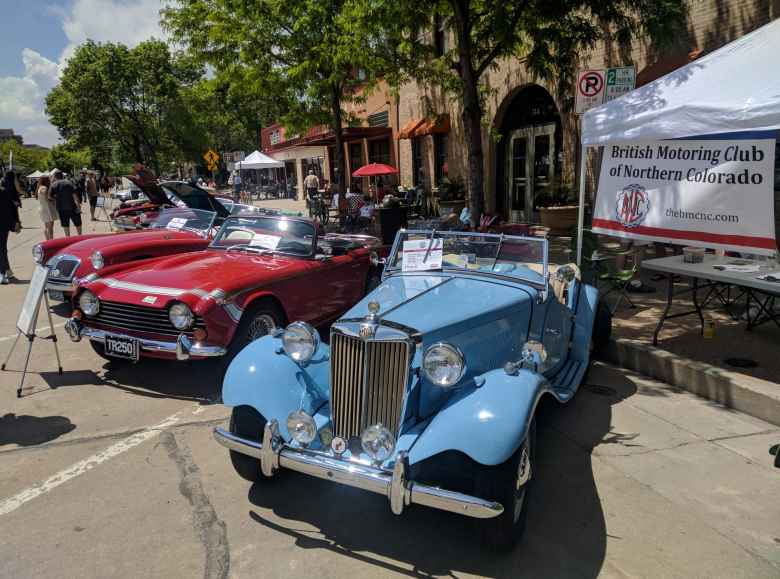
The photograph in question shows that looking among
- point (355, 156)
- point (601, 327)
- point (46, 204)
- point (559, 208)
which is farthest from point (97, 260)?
point (355, 156)

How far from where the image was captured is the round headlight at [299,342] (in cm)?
351

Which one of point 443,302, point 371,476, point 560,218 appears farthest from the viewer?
point 560,218

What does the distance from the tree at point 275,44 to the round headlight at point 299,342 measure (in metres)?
9.12

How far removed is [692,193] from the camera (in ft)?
16.9

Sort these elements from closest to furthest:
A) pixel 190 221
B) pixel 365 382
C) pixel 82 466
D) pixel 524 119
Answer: pixel 365 382, pixel 82 466, pixel 190 221, pixel 524 119

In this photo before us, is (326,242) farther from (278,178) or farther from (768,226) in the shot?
(278,178)

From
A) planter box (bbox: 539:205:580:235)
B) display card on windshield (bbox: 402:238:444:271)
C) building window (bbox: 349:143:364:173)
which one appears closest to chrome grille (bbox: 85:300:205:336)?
display card on windshield (bbox: 402:238:444:271)

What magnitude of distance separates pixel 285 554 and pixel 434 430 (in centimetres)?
102

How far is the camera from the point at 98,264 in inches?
263

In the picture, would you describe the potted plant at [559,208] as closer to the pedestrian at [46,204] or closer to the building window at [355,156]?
the pedestrian at [46,204]

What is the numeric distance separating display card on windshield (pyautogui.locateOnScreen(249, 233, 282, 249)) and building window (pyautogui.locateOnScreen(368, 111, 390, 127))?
55.1 ft

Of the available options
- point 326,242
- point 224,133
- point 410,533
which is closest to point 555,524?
point 410,533

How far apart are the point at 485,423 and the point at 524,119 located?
13.7 meters

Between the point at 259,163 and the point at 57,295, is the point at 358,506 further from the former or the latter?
the point at 259,163
